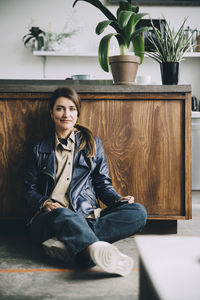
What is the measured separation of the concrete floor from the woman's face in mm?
652

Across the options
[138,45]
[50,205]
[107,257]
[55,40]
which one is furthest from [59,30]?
[107,257]

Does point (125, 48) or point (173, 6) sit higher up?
point (173, 6)

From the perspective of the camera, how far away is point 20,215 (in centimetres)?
180

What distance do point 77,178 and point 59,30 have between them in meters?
2.69

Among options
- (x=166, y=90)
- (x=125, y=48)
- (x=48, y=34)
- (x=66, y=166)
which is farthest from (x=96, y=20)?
(x=66, y=166)

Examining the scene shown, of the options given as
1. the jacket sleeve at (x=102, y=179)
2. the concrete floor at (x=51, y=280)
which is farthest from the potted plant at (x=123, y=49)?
the concrete floor at (x=51, y=280)

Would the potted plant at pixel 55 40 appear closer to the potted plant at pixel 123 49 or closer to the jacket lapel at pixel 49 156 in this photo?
the potted plant at pixel 123 49

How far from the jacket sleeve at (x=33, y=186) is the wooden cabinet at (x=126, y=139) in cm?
15

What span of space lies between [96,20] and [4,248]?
3.02m

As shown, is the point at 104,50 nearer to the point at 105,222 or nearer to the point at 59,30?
the point at 105,222

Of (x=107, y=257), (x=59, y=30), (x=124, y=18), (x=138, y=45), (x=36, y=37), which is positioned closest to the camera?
(x=107, y=257)

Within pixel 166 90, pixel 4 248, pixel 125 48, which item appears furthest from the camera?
pixel 125 48

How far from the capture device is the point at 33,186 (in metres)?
1.61

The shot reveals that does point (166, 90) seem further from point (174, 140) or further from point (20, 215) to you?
point (20, 215)
